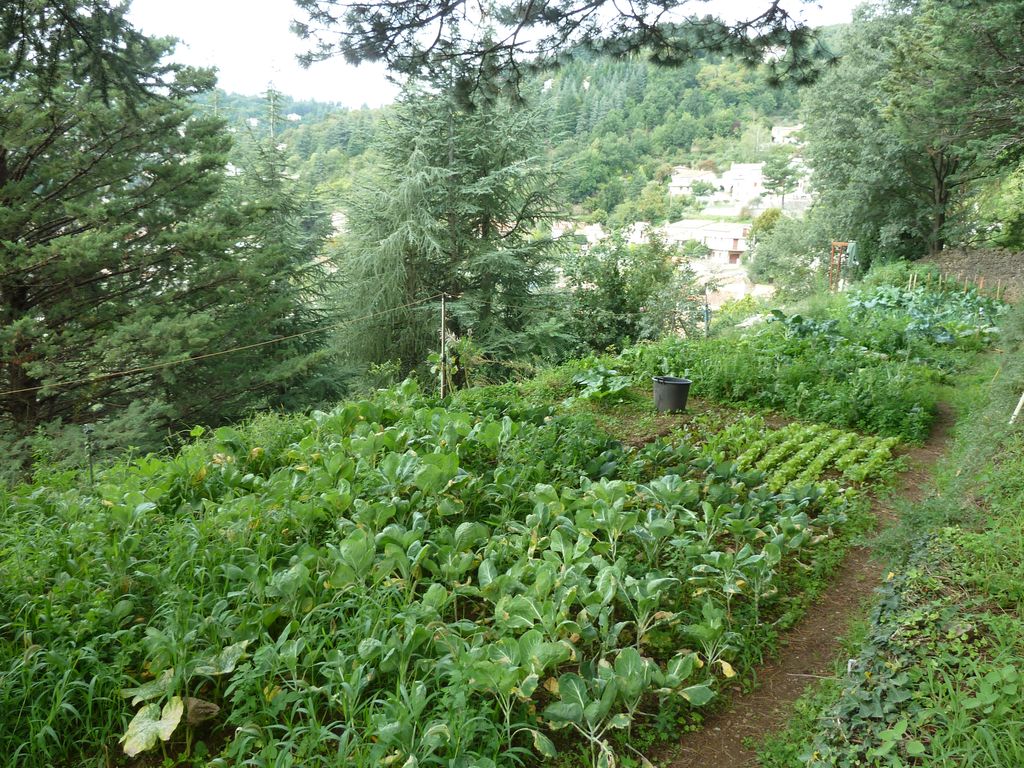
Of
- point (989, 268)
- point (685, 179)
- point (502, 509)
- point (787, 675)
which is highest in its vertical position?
point (685, 179)

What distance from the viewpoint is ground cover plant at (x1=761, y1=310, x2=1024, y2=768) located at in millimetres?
2123

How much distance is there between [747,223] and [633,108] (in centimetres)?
1700

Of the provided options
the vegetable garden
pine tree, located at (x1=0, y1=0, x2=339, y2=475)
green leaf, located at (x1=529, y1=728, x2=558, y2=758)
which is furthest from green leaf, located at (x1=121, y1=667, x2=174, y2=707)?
pine tree, located at (x1=0, y1=0, x2=339, y2=475)

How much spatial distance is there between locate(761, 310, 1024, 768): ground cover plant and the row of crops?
1.61 feet

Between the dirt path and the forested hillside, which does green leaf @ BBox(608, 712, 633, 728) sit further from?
the dirt path

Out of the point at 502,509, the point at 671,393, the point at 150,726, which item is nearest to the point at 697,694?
the point at 502,509

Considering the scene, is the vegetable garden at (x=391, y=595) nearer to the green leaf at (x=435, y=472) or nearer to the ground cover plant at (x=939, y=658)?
the green leaf at (x=435, y=472)

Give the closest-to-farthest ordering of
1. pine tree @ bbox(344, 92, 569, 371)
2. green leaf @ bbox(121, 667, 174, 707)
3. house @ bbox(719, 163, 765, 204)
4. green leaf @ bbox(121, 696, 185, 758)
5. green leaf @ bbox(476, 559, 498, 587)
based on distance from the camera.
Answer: green leaf @ bbox(121, 696, 185, 758) → green leaf @ bbox(121, 667, 174, 707) → green leaf @ bbox(476, 559, 498, 587) → pine tree @ bbox(344, 92, 569, 371) → house @ bbox(719, 163, 765, 204)

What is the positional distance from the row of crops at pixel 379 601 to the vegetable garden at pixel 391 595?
0.04 ft

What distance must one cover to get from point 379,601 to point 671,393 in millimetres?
4436

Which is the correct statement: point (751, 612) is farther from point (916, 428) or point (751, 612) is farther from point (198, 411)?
point (198, 411)

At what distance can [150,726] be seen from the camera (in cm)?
228

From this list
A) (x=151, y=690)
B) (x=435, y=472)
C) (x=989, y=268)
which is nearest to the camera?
(x=151, y=690)

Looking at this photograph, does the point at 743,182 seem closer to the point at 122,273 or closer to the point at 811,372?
the point at 122,273
